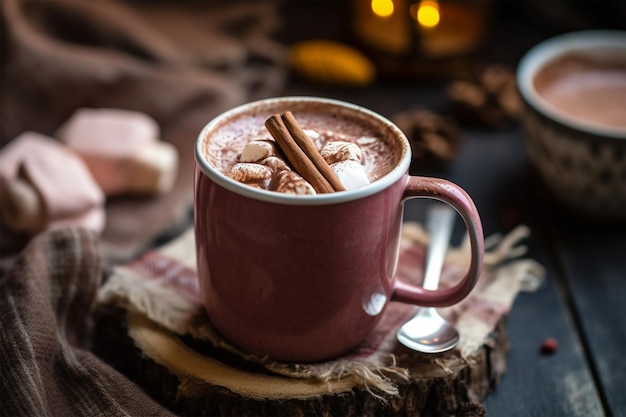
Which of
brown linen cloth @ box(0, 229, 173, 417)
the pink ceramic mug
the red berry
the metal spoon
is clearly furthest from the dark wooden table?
brown linen cloth @ box(0, 229, 173, 417)

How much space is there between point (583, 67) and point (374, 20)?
0.50 meters

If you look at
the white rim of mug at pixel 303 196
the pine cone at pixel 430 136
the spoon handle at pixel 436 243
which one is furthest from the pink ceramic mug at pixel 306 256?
the pine cone at pixel 430 136

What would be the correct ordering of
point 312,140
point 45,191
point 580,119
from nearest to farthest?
point 312,140, point 45,191, point 580,119

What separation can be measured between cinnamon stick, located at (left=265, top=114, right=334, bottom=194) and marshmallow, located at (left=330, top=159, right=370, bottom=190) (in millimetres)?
20

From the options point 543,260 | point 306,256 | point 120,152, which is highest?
point 306,256

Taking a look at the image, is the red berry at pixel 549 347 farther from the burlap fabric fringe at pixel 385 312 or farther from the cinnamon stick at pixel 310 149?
the cinnamon stick at pixel 310 149

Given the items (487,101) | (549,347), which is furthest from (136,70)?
(549,347)

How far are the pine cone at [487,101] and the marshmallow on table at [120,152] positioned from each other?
2.08 feet

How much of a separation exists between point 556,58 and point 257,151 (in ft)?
2.76

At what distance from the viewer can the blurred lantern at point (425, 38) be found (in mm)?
1671

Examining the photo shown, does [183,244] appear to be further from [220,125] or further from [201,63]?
[201,63]

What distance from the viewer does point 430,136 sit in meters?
1.45

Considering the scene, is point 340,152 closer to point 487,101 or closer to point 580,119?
point 580,119

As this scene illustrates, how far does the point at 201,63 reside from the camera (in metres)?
1.66
